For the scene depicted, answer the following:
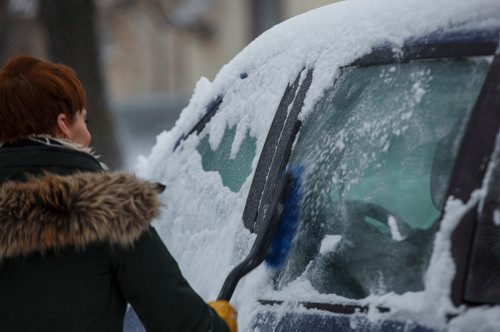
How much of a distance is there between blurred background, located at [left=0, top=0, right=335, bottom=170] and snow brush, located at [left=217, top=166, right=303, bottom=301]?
6387 millimetres

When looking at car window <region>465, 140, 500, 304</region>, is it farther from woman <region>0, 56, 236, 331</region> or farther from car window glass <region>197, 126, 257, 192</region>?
car window glass <region>197, 126, 257, 192</region>

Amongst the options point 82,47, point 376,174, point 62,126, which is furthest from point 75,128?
point 82,47

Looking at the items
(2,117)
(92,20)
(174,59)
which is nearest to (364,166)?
(2,117)

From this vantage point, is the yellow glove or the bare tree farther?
the bare tree

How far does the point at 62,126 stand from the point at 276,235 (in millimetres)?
606

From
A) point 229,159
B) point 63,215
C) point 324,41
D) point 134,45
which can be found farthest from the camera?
point 134,45

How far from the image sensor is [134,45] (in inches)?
809

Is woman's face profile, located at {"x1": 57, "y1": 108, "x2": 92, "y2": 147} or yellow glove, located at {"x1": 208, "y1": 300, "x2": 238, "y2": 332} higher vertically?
woman's face profile, located at {"x1": 57, "y1": 108, "x2": 92, "y2": 147}

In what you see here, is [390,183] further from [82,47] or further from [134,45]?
[134,45]

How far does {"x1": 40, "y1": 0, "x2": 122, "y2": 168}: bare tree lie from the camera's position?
891 cm

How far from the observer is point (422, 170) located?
234cm

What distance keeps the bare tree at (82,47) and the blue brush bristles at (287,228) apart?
6.35 metres

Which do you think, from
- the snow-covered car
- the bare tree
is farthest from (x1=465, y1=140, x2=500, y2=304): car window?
the bare tree

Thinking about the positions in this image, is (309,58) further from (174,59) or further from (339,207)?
(174,59)
